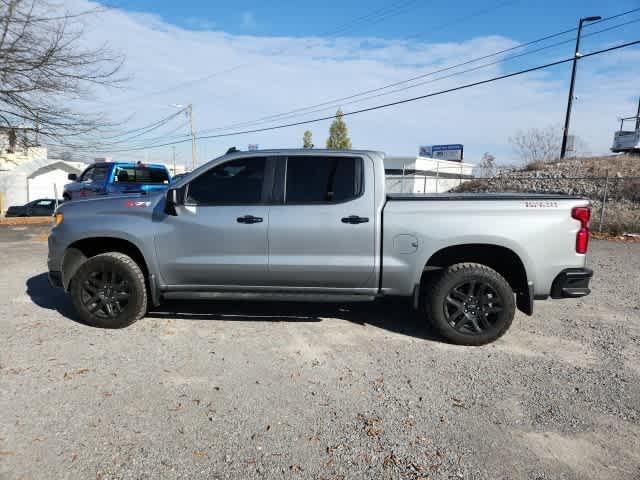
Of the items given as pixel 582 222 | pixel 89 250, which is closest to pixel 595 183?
pixel 582 222

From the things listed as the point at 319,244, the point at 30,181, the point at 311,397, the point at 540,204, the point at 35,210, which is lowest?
the point at 35,210

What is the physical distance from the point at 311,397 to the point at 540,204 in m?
2.73

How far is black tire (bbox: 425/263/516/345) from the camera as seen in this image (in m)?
4.04

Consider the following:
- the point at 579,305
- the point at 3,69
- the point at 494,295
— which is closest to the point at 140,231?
the point at 494,295

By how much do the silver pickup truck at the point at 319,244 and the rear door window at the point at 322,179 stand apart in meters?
0.01

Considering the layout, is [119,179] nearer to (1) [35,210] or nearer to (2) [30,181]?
(1) [35,210]

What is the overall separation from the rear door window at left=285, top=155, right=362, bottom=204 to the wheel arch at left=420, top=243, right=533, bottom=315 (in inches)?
42.5

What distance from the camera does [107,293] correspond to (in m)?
4.42

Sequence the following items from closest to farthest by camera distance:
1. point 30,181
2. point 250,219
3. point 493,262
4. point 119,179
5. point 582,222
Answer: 1. point 582,222
2. point 250,219
3. point 493,262
4. point 119,179
5. point 30,181

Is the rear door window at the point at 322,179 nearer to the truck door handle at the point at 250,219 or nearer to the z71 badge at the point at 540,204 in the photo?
the truck door handle at the point at 250,219

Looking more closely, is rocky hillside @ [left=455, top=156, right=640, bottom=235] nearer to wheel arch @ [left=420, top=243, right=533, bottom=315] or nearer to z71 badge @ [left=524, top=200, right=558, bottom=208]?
wheel arch @ [left=420, top=243, right=533, bottom=315]

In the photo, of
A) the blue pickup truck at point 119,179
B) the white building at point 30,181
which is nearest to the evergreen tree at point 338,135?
the white building at point 30,181

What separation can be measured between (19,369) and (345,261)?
2.94m

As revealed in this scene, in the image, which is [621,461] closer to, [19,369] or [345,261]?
[345,261]
